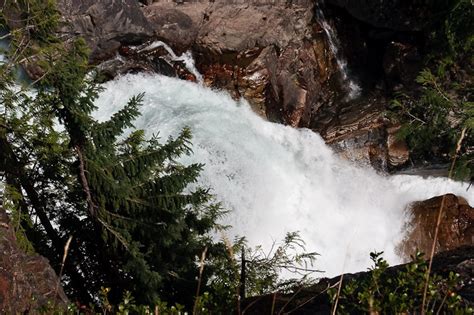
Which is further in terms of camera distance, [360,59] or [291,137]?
[360,59]

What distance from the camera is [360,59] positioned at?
16.2 meters

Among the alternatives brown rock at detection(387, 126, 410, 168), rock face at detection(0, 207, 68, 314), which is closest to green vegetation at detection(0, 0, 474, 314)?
rock face at detection(0, 207, 68, 314)

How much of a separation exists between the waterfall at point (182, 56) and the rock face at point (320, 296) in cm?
1109

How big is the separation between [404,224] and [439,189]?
5.06 ft

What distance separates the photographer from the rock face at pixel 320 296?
3.69 metres

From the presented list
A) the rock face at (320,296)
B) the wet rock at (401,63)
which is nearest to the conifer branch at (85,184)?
the rock face at (320,296)

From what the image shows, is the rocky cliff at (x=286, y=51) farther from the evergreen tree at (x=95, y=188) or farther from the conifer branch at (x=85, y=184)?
the conifer branch at (x=85, y=184)

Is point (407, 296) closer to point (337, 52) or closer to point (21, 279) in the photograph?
point (21, 279)

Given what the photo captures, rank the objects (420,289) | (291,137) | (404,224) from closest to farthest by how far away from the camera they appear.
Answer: (420,289), (404,224), (291,137)

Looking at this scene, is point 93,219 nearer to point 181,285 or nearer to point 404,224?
point 181,285

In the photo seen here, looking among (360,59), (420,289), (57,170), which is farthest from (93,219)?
(360,59)

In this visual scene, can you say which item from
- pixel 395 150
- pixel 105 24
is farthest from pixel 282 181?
pixel 105 24

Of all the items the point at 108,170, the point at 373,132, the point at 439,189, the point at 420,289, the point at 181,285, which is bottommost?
the point at 420,289

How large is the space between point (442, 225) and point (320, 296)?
26.0 ft
